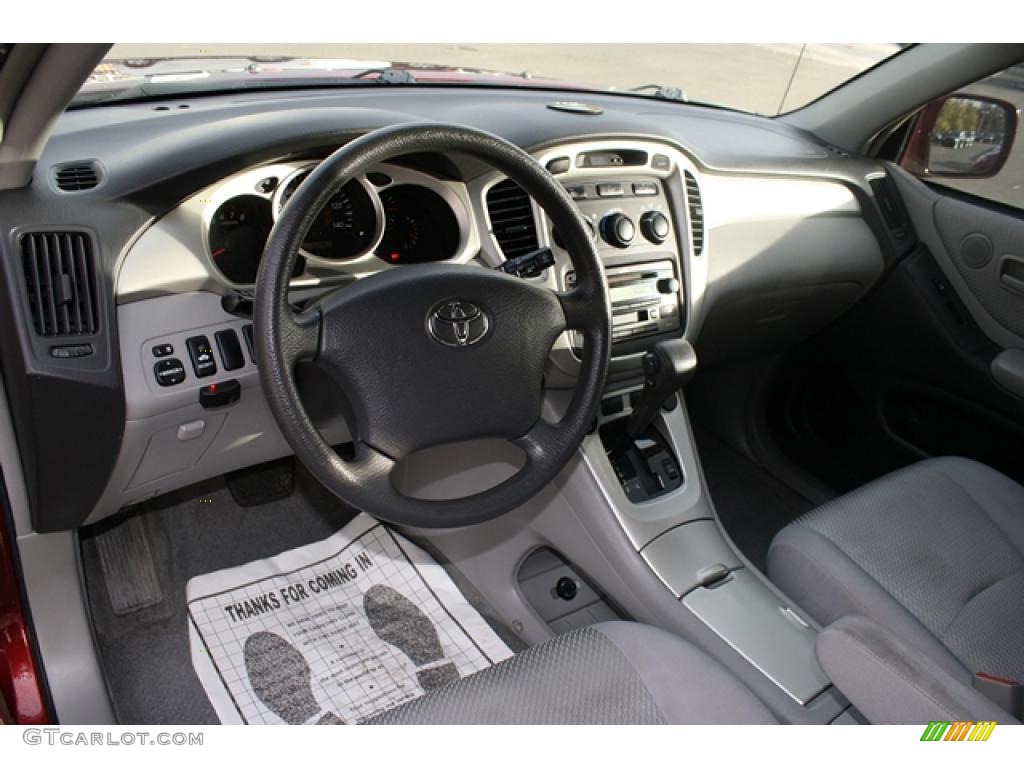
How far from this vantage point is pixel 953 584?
4.84 feet

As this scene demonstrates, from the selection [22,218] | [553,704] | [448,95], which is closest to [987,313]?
[448,95]

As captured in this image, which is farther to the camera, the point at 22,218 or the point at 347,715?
the point at 347,715

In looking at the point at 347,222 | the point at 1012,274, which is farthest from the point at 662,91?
the point at 347,222

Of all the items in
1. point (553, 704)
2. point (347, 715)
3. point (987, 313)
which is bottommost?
point (347, 715)

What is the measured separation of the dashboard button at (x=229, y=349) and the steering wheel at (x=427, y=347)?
315mm

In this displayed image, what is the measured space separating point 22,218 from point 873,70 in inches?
73.7

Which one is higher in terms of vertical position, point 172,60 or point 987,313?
point 172,60

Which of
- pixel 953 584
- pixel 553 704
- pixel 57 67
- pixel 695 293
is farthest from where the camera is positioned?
pixel 695 293

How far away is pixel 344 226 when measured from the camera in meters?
1.47

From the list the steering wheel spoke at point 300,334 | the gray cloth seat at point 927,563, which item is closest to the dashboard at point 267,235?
the steering wheel spoke at point 300,334

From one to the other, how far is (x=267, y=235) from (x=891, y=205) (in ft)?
5.08

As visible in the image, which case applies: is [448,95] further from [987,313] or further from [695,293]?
[987,313]

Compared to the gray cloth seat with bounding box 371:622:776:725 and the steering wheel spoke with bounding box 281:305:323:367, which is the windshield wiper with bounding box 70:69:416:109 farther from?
the gray cloth seat with bounding box 371:622:776:725

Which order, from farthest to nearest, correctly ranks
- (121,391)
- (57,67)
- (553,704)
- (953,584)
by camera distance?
(953,584), (121,391), (553,704), (57,67)
